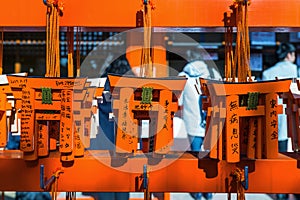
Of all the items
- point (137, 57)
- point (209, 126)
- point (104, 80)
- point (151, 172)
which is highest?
point (137, 57)

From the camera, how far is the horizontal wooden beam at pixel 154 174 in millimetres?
806

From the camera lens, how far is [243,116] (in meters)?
0.78

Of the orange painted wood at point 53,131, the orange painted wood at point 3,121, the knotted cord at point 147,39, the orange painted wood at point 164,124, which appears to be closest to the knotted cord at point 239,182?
the orange painted wood at point 164,124

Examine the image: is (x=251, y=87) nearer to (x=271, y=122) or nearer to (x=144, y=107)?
(x=271, y=122)

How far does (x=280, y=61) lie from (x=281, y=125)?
1.00m

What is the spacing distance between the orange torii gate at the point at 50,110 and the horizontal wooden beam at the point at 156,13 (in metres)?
0.17

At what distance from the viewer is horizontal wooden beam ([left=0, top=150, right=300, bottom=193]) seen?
81cm

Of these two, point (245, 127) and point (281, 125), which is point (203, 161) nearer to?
point (245, 127)

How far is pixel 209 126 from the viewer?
31.3 inches

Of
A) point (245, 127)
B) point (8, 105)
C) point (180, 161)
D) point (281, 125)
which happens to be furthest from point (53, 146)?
point (281, 125)

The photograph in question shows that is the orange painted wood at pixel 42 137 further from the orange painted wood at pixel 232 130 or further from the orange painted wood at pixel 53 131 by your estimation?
the orange painted wood at pixel 232 130

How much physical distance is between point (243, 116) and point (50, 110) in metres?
0.40

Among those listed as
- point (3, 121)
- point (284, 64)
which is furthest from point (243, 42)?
point (284, 64)

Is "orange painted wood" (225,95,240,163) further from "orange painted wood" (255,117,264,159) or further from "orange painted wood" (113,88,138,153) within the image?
"orange painted wood" (113,88,138,153)
